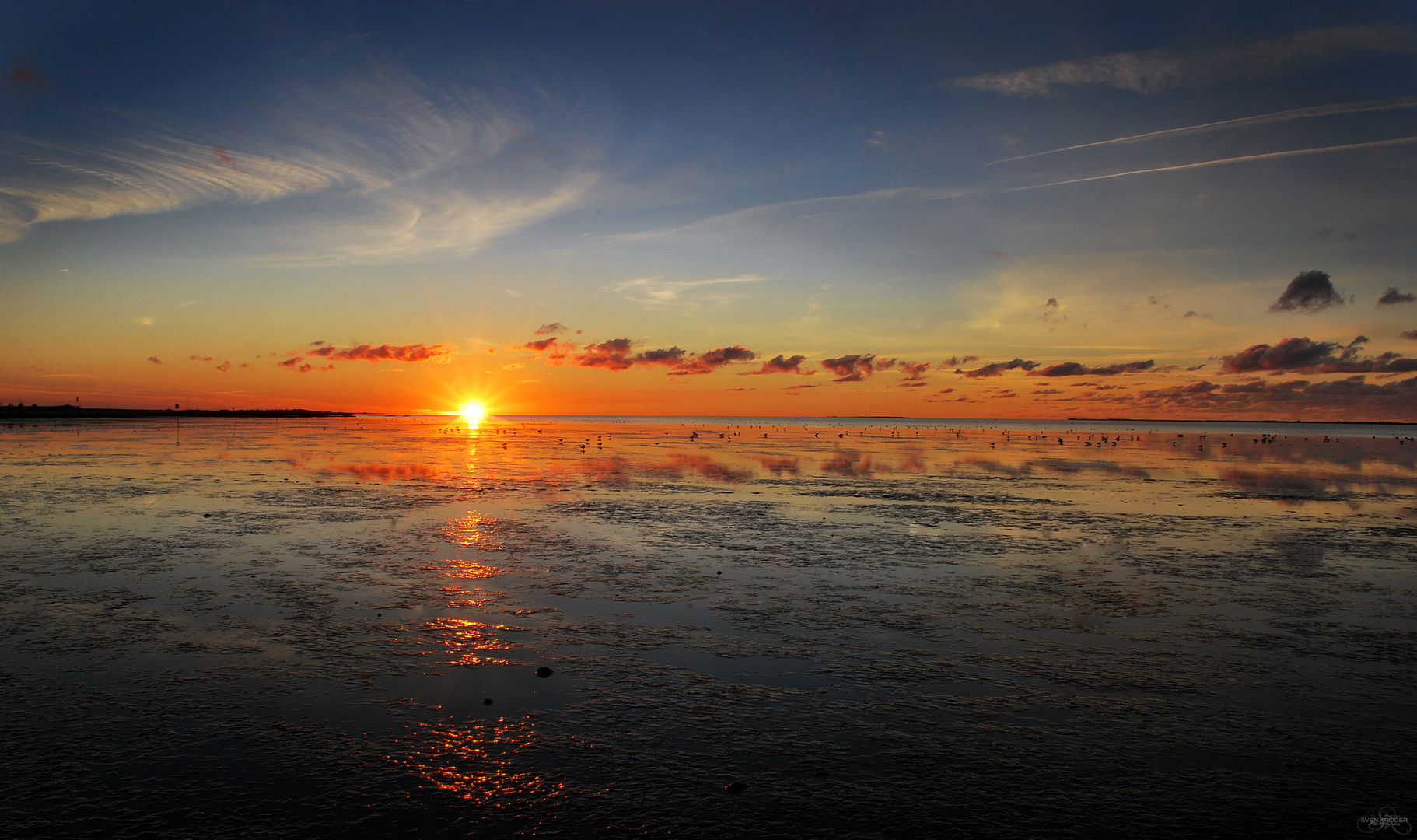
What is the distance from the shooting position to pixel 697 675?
850 centimetres

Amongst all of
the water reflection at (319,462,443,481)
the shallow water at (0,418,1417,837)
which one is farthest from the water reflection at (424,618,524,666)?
the water reflection at (319,462,443,481)

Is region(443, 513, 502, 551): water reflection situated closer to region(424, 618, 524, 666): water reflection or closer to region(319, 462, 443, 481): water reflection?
region(424, 618, 524, 666): water reflection

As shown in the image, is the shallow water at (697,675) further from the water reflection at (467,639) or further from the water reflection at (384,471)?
the water reflection at (384,471)

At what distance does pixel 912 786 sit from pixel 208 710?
686cm

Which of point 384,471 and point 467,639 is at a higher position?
point 384,471

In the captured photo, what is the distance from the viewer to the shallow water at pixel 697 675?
→ 5777mm

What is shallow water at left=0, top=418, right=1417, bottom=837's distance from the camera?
227 inches

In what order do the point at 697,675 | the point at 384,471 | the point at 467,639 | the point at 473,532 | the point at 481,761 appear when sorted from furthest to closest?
the point at 384,471, the point at 473,532, the point at 467,639, the point at 697,675, the point at 481,761

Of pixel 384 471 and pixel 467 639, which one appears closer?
pixel 467 639

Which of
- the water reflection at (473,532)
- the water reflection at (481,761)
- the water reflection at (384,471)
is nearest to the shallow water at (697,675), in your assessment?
the water reflection at (481,761)

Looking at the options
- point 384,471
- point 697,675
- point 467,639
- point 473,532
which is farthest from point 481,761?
point 384,471

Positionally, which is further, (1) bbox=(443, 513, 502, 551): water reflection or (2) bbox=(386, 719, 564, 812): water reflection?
(1) bbox=(443, 513, 502, 551): water reflection

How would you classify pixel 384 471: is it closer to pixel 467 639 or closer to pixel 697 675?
pixel 467 639

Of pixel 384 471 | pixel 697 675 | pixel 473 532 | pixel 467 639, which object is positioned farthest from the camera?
pixel 384 471
